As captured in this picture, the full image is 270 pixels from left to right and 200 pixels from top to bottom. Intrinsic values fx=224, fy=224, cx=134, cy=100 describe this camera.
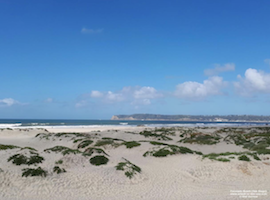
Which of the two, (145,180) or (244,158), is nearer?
(145,180)

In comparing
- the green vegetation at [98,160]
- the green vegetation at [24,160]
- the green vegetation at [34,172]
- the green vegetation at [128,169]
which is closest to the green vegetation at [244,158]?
the green vegetation at [128,169]

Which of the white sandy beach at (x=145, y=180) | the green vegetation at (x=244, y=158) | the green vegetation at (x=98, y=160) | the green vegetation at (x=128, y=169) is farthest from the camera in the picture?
the green vegetation at (x=98, y=160)

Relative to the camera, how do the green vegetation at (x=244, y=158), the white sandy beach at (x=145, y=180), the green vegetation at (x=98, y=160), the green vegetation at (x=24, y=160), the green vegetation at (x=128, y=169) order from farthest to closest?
the green vegetation at (x=98, y=160) < the green vegetation at (x=244, y=158) < the green vegetation at (x=24, y=160) < the green vegetation at (x=128, y=169) < the white sandy beach at (x=145, y=180)

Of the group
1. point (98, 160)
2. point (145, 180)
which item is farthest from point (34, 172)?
point (145, 180)

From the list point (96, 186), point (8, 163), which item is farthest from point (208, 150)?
point (8, 163)

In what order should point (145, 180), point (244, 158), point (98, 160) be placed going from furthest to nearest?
1. point (98, 160)
2. point (244, 158)
3. point (145, 180)

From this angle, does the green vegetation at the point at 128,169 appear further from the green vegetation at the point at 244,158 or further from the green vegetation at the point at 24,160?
the green vegetation at the point at 244,158

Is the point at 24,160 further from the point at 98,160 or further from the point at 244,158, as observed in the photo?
the point at 244,158

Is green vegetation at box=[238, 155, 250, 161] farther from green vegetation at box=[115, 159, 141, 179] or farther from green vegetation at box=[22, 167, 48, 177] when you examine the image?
green vegetation at box=[22, 167, 48, 177]

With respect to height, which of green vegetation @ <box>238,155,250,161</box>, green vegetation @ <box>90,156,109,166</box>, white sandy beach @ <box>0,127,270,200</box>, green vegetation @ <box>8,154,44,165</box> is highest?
green vegetation @ <box>8,154,44,165</box>

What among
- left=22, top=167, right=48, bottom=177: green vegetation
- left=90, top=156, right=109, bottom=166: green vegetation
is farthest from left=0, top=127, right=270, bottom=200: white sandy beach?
left=90, top=156, right=109, bottom=166: green vegetation

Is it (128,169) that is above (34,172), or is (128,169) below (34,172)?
below

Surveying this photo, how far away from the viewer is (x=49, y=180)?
1311 cm

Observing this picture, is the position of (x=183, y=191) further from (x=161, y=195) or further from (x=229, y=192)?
(x=229, y=192)
